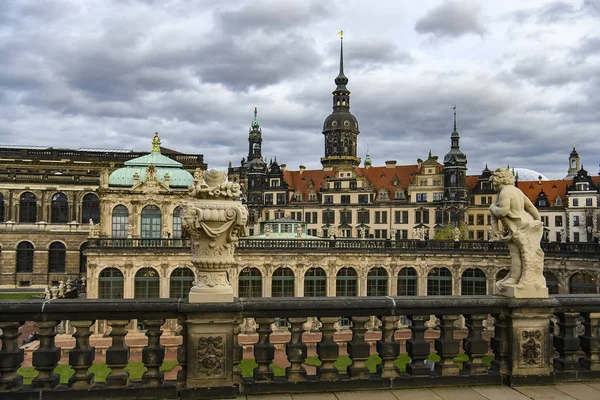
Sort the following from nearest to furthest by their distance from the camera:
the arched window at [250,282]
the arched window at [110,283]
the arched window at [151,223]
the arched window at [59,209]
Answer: the arched window at [110,283] < the arched window at [250,282] < the arched window at [151,223] < the arched window at [59,209]

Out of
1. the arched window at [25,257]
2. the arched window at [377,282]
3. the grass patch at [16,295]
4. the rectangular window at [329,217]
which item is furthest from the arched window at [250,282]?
the rectangular window at [329,217]

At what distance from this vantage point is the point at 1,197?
4816 cm

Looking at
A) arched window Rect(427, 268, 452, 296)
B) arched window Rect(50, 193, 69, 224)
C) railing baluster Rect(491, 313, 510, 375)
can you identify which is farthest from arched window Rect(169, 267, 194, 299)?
railing baluster Rect(491, 313, 510, 375)

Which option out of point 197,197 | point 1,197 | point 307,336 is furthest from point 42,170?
point 197,197

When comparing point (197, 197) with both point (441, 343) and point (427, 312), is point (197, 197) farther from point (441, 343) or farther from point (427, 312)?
point (441, 343)

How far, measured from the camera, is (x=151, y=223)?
38.6 metres

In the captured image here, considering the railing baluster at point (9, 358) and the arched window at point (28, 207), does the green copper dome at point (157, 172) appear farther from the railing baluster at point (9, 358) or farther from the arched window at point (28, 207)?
the railing baluster at point (9, 358)

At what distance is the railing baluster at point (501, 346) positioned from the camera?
6332 millimetres

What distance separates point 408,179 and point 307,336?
43.7m

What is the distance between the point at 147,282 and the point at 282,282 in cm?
943

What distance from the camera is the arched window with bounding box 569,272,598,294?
100ft

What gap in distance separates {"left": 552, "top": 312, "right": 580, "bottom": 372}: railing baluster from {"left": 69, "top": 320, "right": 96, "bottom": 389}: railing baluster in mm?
5778

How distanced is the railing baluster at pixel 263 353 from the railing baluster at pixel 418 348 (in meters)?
1.72

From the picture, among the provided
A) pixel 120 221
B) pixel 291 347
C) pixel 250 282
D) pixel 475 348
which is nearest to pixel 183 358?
pixel 291 347
